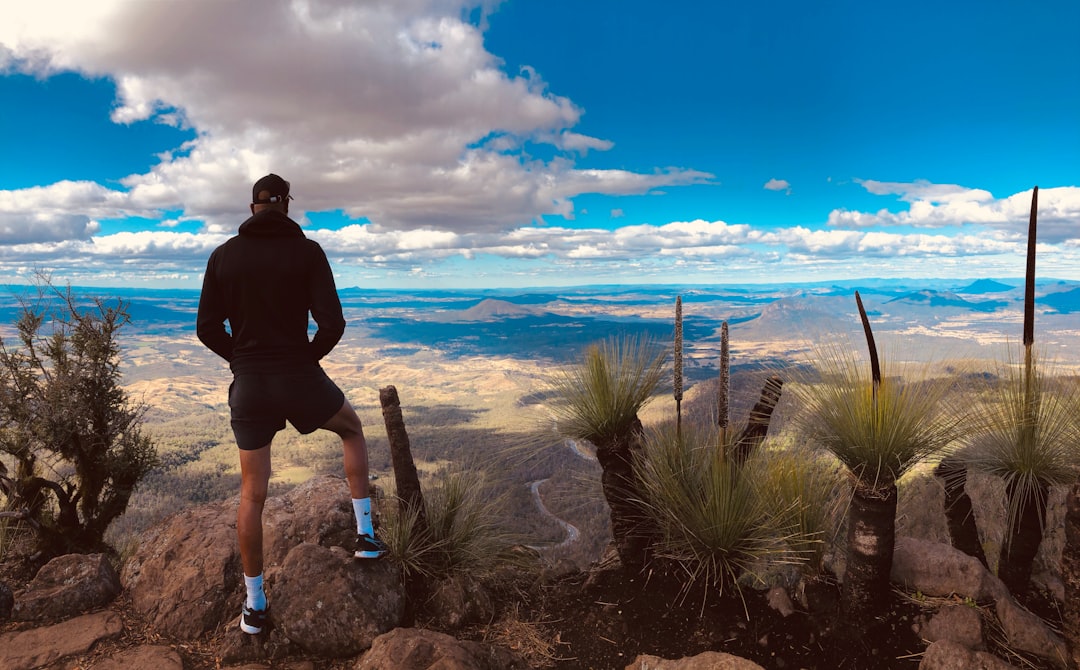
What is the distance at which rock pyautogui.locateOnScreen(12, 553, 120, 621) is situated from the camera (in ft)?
16.3

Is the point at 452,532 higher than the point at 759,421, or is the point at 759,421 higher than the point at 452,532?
the point at 759,421

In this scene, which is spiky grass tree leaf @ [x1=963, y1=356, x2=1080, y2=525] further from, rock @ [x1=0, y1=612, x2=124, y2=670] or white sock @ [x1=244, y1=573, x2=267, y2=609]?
rock @ [x1=0, y1=612, x2=124, y2=670]

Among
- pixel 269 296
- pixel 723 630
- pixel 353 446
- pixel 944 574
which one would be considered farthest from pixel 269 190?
pixel 944 574

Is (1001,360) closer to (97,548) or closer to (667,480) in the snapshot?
(667,480)

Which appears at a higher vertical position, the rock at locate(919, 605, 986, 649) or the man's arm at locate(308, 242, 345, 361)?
the man's arm at locate(308, 242, 345, 361)

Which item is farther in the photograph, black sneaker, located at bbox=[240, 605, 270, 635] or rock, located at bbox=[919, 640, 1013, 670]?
black sneaker, located at bbox=[240, 605, 270, 635]

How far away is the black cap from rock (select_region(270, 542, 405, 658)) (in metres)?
2.88

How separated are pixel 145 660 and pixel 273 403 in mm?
2332

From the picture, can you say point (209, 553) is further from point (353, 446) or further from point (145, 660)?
point (353, 446)

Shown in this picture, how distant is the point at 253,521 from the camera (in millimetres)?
4102

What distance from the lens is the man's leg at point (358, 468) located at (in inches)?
168

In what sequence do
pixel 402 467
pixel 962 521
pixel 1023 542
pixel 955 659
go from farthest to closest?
pixel 962 521 → pixel 402 467 → pixel 1023 542 → pixel 955 659

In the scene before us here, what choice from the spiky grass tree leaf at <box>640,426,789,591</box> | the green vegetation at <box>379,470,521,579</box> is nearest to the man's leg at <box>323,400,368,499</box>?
the green vegetation at <box>379,470,521,579</box>

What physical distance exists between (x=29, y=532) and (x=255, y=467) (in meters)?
4.21
